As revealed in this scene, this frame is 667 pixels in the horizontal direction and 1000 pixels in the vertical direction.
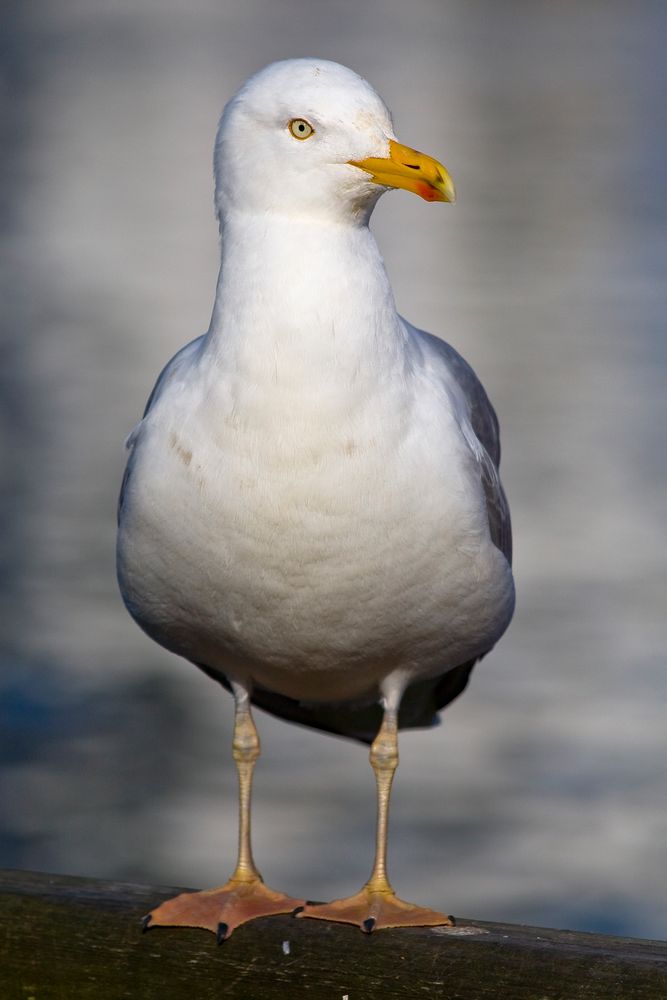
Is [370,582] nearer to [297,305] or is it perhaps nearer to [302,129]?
[297,305]

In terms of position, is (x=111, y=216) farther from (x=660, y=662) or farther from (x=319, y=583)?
(x=319, y=583)

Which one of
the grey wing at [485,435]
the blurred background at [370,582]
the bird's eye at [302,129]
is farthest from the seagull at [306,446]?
the blurred background at [370,582]

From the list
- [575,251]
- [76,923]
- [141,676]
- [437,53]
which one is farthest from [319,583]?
[437,53]

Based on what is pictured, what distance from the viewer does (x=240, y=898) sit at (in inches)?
150

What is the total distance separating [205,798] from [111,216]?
12.9 meters

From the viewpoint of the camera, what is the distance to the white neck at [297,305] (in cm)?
356

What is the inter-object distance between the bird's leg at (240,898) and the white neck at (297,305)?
3.18 feet

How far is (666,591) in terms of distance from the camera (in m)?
10.4

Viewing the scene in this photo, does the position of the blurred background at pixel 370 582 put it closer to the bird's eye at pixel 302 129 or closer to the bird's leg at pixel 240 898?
the bird's leg at pixel 240 898

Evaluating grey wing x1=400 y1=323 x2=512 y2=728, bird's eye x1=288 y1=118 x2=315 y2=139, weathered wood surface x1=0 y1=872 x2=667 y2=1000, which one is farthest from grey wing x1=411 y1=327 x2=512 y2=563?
weathered wood surface x1=0 y1=872 x2=667 y2=1000

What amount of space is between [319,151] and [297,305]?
0.29 metres

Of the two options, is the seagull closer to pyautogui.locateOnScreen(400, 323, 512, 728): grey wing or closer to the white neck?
the white neck

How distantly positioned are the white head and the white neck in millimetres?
47

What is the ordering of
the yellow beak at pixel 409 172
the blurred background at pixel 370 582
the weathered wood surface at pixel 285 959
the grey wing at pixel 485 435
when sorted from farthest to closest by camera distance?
the blurred background at pixel 370 582
the grey wing at pixel 485 435
the yellow beak at pixel 409 172
the weathered wood surface at pixel 285 959
